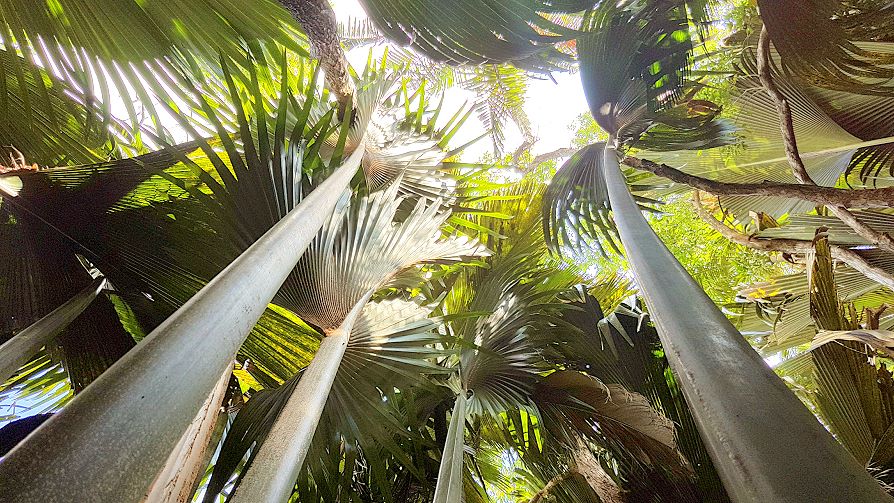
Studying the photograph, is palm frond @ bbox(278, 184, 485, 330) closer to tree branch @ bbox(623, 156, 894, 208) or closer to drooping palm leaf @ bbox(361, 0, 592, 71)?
drooping palm leaf @ bbox(361, 0, 592, 71)

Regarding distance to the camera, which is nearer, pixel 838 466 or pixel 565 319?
pixel 838 466

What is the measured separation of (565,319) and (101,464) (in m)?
2.15

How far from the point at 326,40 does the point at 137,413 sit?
1772mm

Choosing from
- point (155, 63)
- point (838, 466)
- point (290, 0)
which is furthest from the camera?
point (290, 0)

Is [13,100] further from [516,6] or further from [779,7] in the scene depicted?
[779,7]

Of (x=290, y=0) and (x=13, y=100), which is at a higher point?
(x=290, y=0)

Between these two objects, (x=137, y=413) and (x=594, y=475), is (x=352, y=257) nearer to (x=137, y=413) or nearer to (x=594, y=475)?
(x=137, y=413)

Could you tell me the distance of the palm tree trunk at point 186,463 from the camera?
968mm

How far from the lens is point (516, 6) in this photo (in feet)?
4.34

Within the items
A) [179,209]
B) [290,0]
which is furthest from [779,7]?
[179,209]

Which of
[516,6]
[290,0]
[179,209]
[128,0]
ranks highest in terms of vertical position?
[516,6]

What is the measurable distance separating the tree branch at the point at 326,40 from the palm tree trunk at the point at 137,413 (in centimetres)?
112

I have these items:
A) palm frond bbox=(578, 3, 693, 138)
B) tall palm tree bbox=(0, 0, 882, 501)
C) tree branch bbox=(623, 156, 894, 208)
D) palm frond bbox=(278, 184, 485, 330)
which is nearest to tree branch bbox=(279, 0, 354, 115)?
tall palm tree bbox=(0, 0, 882, 501)

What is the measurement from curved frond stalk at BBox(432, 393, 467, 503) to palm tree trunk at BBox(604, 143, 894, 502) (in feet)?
3.03
